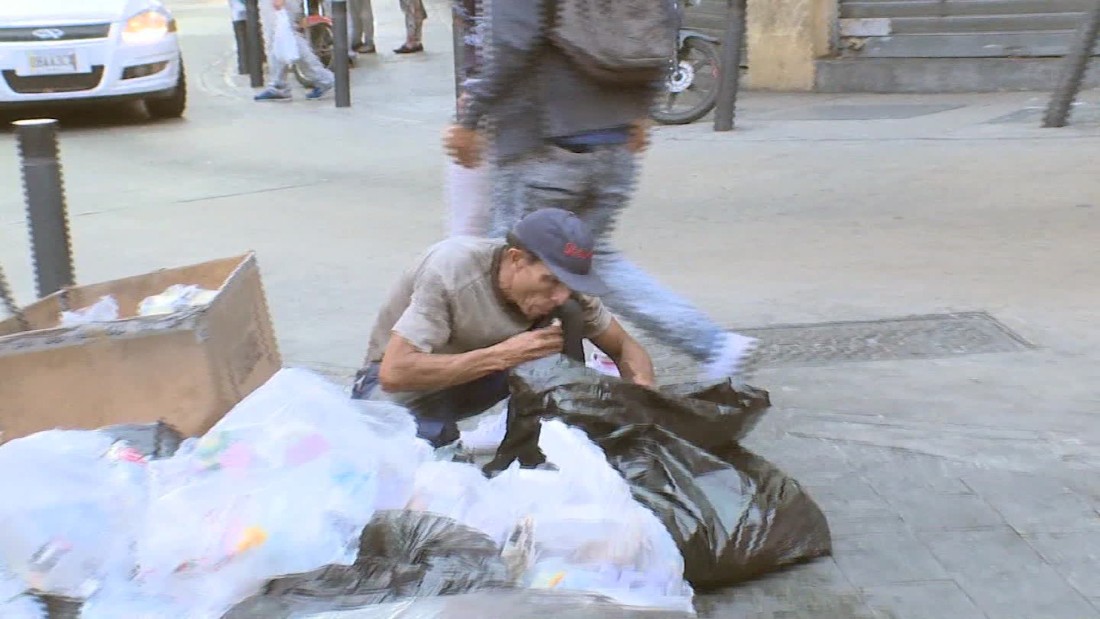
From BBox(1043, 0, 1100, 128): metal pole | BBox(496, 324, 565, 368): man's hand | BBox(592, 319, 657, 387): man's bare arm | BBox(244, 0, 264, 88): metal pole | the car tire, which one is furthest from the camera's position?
BBox(244, 0, 264, 88): metal pole

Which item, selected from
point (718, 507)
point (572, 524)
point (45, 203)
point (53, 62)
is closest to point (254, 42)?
point (53, 62)

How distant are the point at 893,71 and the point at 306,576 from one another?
9.82 meters

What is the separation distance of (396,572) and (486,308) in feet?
3.32

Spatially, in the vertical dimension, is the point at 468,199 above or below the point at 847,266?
above

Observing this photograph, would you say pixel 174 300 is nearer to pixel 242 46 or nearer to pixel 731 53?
pixel 731 53

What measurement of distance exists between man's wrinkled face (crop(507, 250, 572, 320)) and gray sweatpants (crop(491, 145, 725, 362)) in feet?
1.59

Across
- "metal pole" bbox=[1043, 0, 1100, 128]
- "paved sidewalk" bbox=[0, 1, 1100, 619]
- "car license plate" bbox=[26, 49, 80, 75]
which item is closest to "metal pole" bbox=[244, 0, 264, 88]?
"paved sidewalk" bbox=[0, 1, 1100, 619]

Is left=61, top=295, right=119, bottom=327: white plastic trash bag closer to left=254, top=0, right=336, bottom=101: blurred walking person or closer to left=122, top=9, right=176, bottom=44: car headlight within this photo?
left=122, top=9, right=176, bottom=44: car headlight

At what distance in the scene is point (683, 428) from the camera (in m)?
3.11

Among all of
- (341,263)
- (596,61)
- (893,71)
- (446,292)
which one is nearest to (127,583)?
(446,292)

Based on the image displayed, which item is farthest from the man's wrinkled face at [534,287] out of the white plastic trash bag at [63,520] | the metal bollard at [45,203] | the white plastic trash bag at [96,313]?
the metal bollard at [45,203]

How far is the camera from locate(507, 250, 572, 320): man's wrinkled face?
3242mm

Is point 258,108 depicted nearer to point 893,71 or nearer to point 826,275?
point 893,71

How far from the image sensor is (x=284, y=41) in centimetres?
1254
